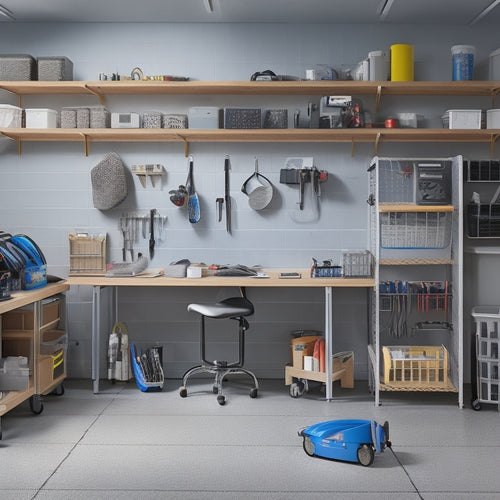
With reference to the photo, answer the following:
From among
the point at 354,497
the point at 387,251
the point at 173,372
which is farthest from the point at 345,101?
the point at 354,497

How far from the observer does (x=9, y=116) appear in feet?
16.6

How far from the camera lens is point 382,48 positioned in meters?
5.24

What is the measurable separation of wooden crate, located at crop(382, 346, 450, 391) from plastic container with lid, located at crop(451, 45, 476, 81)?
2.12m

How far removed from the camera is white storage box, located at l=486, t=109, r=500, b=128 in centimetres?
495

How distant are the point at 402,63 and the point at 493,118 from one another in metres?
0.82

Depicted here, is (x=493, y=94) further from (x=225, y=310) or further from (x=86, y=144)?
(x=86, y=144)

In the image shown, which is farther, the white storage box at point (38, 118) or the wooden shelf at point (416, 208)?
the white storage box at point (38, 118)

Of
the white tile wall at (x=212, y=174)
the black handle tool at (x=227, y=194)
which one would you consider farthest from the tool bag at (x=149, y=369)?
the black handle tool at (x=227, y=194)

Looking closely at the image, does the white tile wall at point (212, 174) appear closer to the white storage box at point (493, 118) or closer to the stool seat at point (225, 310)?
the white storage box at point (493, 118)

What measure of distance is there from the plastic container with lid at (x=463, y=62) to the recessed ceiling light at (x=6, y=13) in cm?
354

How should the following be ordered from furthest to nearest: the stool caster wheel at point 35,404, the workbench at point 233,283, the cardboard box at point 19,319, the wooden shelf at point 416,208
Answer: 1. the workbench at point 233,283
2. the wooden shelf at point 416,208
3. the cardboard box at point 19,319
4. the stool caster wheel at point 35,404

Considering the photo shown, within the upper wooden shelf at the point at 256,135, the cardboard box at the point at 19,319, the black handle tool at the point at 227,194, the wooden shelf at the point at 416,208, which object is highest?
the upper wooden shelf at the point at 256,135

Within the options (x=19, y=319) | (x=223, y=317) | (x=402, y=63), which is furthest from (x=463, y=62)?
(x=19, y=319)

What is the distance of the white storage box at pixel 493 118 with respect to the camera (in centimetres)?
495
